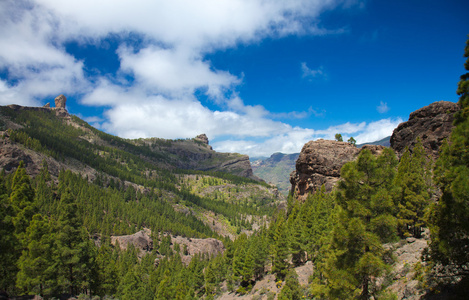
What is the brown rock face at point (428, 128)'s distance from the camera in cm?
5134

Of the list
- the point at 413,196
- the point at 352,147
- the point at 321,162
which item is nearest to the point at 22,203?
the point at 413,196

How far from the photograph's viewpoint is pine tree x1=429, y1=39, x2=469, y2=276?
11797mm

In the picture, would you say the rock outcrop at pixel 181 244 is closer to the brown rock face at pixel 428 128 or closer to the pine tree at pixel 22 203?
the pine tree at pixel 22 203

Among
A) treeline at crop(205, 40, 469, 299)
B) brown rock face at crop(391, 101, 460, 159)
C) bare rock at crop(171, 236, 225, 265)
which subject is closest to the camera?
treeline at crop(205, 40, 469, 299)

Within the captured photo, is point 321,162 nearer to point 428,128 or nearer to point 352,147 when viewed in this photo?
point 352,147

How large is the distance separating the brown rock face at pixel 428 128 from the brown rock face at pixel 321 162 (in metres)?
17.2

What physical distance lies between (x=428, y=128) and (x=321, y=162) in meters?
32.1

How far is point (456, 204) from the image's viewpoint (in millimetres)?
12422

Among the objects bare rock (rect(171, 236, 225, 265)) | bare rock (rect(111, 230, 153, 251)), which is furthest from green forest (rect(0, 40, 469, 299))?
bare rock (rect(171, 236, 225, 265))

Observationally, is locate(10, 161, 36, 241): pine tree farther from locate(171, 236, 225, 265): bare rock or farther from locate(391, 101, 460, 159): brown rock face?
locate(171, 236, 225, 265): bare rock

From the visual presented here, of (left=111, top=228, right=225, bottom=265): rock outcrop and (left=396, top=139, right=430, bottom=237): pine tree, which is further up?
(left=396, top=139, right=430, bottom=237): pine tree

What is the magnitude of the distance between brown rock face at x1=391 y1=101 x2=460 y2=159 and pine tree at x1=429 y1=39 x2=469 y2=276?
45.0 m

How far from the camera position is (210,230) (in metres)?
183

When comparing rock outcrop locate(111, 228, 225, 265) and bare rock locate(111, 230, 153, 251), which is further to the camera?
rock outcrop locate(111, 228, 225, 265)
